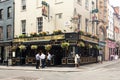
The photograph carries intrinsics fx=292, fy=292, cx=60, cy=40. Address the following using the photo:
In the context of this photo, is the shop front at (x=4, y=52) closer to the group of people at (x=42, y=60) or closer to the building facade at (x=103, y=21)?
the group of people at (x=42, y=60)

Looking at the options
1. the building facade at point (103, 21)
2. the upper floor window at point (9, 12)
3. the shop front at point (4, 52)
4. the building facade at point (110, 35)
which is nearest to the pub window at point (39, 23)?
the upper floor window at point (9, 12)

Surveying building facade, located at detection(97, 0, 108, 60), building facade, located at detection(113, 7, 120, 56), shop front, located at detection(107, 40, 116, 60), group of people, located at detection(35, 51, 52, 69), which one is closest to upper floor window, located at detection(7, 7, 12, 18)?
group of people, located at detection(35, 51, 52, 69)

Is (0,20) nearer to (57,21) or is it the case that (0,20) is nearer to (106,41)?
(57,21)

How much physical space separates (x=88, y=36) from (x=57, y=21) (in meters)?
4.21

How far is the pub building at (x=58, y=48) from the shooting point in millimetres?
31766

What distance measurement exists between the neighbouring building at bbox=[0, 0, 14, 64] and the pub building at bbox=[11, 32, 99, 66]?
2.29 metres

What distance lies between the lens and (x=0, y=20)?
41406 mm

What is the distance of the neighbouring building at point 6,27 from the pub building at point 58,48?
2.29 m

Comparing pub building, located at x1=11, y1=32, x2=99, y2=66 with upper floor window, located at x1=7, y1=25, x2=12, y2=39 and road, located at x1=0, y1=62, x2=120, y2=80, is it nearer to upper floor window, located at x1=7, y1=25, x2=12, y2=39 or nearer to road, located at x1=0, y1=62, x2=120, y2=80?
upper floor window, located at x1=7, y1=25, x2=12, y2=39

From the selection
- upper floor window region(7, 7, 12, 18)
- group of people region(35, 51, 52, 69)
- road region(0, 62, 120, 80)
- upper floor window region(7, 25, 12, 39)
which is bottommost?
road region(0, 62, 120, 80)

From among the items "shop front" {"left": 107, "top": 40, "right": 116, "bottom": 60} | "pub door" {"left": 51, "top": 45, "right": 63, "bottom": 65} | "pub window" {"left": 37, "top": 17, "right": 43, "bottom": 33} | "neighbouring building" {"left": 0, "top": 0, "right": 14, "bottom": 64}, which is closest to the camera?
"pub door" {"left": 51, "top": 45, "right": 63, "bottom": 65}

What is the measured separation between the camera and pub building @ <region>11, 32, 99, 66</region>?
31.8 meters

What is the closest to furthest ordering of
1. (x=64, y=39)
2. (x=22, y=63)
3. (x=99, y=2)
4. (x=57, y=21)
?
1. (x=64, y=39)
2. (x=57, y=21)
3. (x=22, y=63)
4. (x=99, y=2)

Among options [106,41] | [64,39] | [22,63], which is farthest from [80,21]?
[106,41]
